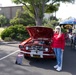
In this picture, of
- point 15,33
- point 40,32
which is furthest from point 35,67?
point 15,33

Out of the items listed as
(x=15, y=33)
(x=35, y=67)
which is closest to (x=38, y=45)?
(x=35, y=67)

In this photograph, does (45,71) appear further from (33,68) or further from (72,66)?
(72,66)

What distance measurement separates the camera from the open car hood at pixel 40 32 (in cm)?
1024

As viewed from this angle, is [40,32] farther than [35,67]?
Yes

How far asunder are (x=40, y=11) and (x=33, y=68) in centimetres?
1542

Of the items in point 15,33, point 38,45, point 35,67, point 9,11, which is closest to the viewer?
point 35,67

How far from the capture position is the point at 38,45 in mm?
9547

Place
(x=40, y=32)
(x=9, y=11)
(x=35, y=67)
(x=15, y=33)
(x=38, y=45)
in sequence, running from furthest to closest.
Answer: (x=9, y=11) → (x=15, y=33) → (x=40, y=32) → (x=38, y=45) → (x=35, y=67)

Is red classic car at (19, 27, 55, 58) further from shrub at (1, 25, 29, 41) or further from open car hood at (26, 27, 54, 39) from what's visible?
shrub at (1, 25, 29, 41)

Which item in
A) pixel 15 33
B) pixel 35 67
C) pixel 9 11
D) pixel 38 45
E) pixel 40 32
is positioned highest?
pixel 9 11

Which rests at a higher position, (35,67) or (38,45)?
(38,45)

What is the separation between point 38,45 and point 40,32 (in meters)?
1.22

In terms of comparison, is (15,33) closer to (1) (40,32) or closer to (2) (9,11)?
(1) (40,32)

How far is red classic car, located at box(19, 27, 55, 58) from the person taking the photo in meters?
9.44
